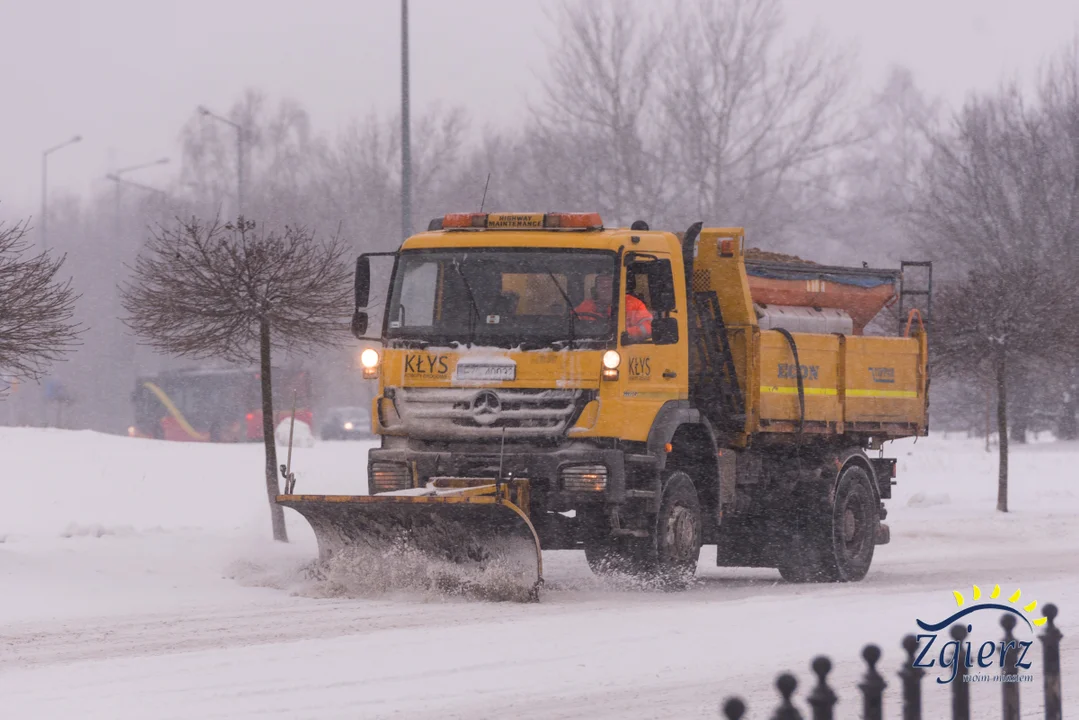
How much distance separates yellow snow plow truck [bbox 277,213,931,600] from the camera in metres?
11.8

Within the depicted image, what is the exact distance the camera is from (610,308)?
12.2 meters

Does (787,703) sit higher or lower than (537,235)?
lower

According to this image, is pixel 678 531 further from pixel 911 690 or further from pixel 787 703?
pixel 787 703

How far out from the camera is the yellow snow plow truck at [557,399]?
11.8 meters

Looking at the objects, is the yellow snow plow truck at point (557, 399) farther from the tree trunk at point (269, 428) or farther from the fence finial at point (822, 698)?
the fence finial at point (822, 698)

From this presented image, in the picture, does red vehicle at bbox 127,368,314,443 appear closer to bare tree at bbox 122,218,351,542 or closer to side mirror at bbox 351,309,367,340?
bare tree at bbox 122,218,351,542

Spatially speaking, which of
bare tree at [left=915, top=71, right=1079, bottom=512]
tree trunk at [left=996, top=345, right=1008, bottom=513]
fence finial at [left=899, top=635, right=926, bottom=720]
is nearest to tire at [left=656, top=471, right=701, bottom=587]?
fence finial at [left=899, top=635, right=926, bottom=720]

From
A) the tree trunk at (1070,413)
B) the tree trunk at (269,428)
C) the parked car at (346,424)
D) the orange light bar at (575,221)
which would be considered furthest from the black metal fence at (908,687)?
the parked car at (346,424)

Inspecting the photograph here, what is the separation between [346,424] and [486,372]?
42.5 m

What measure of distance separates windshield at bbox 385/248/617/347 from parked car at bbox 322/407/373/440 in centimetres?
4175

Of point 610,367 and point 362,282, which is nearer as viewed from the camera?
point 610,367

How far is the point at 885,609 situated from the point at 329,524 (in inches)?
164

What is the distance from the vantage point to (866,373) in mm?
15055

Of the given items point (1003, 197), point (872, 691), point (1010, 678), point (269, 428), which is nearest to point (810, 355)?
point (269, 428)
